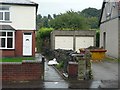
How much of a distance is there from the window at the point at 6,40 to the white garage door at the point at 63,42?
9.71m

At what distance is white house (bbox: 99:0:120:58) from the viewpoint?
29391mm

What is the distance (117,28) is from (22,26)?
8988 millimetres

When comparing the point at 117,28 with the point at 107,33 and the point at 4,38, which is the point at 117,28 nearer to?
the point at 107,33

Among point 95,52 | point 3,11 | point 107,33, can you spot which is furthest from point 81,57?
point 107,33

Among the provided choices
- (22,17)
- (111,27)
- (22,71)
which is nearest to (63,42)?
(111,27)

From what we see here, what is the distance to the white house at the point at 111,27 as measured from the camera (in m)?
29.4

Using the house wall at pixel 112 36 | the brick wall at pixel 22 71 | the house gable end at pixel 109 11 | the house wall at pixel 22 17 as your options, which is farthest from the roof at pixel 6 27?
the brick wall at pixel 22 71

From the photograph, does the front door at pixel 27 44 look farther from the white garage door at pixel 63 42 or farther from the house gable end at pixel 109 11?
the white garage door at pixel 63 42

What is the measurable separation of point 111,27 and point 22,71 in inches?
764

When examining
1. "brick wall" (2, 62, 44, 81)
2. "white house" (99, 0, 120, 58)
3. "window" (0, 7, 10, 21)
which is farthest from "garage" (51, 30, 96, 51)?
"brick wall" (2, 62, 44, 81)

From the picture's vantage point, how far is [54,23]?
68.6 metres

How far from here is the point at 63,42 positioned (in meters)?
39.8

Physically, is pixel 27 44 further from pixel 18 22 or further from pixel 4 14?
pixel 4 14

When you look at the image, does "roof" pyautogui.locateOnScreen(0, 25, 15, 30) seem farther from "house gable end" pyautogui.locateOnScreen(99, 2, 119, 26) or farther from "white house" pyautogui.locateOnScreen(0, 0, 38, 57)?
"house gable end" pyautogui.locateOnScreen(99, 2, 119, 26)
